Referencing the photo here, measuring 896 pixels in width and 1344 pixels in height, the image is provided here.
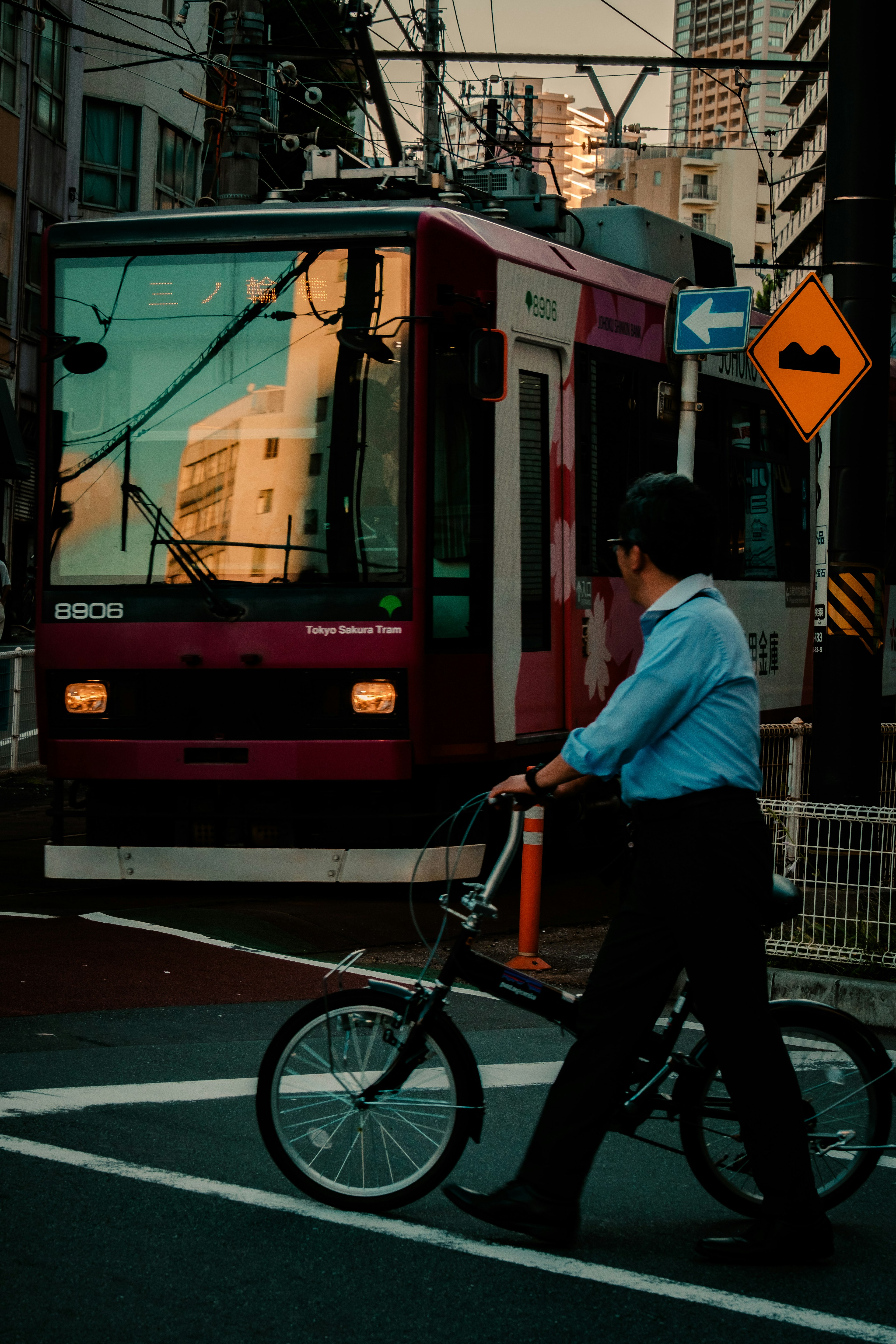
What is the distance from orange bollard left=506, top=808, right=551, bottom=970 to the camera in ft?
26.5

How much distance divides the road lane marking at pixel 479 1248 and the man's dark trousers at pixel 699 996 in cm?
19

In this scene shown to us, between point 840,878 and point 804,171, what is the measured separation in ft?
292

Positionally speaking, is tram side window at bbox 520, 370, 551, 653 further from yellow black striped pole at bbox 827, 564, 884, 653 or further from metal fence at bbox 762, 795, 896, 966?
metal fence at bbox 762, 795, 896, 966

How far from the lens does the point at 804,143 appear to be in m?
104

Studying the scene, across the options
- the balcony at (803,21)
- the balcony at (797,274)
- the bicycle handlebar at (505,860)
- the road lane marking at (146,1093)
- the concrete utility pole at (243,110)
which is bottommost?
the road lane marking at (146,1093)

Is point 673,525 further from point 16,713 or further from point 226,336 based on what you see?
point 16,713

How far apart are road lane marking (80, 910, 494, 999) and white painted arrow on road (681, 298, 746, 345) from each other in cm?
383

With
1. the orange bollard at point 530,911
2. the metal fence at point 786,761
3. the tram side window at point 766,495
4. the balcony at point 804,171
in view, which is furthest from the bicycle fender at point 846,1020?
the balcony at point 804,171

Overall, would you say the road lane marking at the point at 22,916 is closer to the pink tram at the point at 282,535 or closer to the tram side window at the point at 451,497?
the pink tram at the point at 282,535

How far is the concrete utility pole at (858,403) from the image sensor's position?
30.5 feet

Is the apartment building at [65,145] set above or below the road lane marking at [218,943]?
above

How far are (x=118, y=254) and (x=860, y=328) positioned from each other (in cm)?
395

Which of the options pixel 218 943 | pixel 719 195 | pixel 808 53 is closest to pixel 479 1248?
pixel 218 943

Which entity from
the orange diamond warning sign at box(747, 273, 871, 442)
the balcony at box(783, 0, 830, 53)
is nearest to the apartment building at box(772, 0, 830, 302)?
the balcony at box(783, 0, 830, 53)
